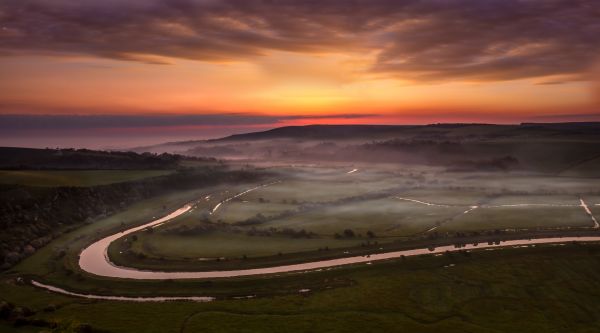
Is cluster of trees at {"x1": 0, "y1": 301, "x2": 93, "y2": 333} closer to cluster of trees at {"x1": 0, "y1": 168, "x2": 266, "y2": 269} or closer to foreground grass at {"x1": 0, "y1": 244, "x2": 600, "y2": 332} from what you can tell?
foreground grass at {"x1": 0, "y1": 244, "x2": 600, "y2": 332}

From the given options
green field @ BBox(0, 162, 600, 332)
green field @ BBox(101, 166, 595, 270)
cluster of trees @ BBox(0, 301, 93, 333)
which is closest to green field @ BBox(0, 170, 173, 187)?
green field @ BBox(0, 162, 600, 332)

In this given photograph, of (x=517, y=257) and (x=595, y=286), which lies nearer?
(x=595, y=286)

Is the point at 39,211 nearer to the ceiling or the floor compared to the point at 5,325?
nearer to the ceiling

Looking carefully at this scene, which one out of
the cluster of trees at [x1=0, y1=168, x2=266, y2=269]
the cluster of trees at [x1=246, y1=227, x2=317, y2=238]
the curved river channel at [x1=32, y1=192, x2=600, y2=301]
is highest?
the cluster of trees at [x1=0, y1=168, x2=266, y2=269]

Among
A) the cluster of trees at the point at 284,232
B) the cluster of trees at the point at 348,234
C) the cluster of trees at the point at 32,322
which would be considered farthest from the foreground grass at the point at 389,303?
the cluster of trees at the point at 284,232

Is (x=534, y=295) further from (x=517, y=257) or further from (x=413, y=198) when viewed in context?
(x=413, y=198)

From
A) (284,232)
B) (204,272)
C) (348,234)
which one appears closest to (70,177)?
(284,232)

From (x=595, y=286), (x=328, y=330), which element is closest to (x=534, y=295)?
(x=595, y=286)
